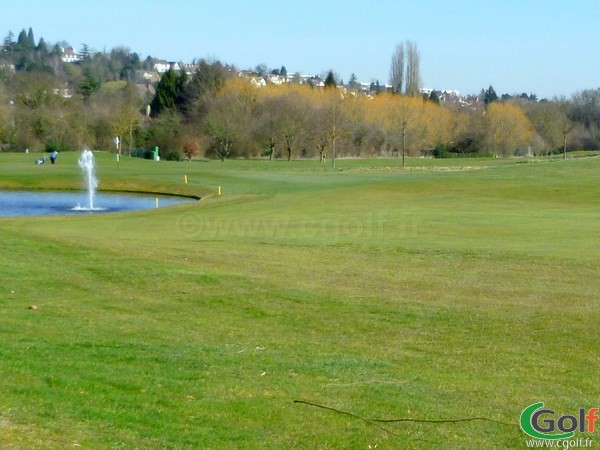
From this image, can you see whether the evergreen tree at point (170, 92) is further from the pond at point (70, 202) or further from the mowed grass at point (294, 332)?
the mowed grass at point (294, 332)

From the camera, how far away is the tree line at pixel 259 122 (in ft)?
330

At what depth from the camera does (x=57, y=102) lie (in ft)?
344

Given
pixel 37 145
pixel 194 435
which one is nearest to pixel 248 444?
pixel 194 435

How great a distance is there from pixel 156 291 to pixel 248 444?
31.4ft

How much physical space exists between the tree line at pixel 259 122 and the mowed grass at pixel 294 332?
70.1 m

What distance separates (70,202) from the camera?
166ft

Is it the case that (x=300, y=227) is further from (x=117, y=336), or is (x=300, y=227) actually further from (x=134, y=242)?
(x=117, y=336)

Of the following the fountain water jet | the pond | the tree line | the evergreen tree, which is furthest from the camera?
the evergreen tree

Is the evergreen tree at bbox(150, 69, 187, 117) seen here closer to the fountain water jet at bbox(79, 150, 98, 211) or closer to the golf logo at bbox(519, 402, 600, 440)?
the fountain water jet at bbox(79, 150, 98, 211)

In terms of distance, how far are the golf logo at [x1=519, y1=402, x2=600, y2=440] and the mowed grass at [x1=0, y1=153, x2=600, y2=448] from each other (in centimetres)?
17

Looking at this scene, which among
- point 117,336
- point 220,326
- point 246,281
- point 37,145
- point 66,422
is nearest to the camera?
point 66,422

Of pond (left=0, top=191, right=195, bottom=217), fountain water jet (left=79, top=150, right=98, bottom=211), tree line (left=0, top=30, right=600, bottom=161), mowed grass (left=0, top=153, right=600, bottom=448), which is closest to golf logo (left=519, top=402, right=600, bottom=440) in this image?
mowed grass (left=0, top=153, right=600, bottom=448)

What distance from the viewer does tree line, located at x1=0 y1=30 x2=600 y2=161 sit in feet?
330

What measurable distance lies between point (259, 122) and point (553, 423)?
98.2 m
